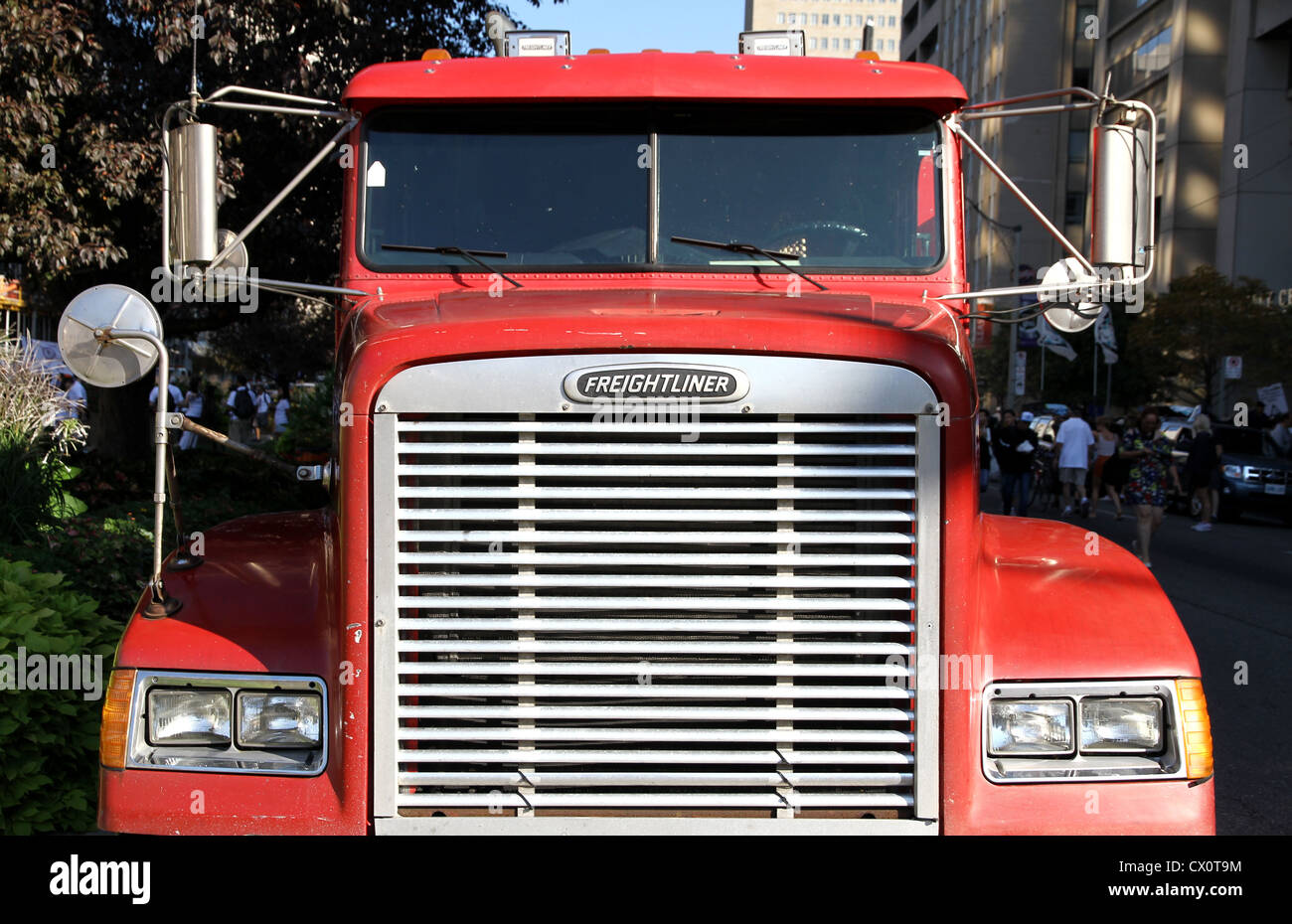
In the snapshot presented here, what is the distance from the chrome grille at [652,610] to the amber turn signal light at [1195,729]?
732 millimetres

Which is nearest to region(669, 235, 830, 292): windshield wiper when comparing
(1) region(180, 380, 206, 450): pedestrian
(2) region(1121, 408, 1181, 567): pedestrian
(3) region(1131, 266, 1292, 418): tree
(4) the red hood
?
(4) the red hood

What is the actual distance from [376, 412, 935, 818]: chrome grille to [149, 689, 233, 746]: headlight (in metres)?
0.50

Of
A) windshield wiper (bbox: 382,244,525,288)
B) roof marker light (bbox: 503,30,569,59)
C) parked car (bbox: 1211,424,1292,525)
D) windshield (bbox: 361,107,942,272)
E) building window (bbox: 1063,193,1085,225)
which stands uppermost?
building window (bbox: 1063,193,1085,225)

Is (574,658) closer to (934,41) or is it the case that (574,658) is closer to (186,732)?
(186,732)

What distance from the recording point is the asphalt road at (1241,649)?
6.15 meters

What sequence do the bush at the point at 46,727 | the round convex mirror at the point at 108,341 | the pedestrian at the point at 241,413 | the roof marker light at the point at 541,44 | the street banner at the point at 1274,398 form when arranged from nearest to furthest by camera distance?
the round convex mirror at the point at 108,341, the bush at the point at 46,727, the roof marker light at the point at 541,44, the pedestrian at the point at 241,413, the street banner at the point at 1274,398

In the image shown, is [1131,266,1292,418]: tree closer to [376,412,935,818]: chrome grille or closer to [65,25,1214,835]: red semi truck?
[65,25,1214,835]: red semi truck

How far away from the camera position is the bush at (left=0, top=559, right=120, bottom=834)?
4812 millimetres

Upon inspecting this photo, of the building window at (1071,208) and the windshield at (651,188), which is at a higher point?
the building window at (1071,208)

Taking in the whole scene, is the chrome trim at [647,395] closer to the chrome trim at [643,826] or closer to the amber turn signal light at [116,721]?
the chrome trim at [643,826]

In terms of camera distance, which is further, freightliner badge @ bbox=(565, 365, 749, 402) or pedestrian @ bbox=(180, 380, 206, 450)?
pedestrian @ bbox=(180, 380, 206, 450)

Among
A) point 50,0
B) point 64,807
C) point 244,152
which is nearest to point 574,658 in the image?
point 64,807

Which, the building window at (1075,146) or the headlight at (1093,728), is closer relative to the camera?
the headlight at (1093,728)

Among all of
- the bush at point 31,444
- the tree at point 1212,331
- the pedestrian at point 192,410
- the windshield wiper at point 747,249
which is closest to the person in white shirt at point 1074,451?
the tree at point 1212,331
